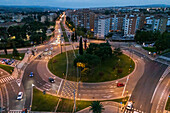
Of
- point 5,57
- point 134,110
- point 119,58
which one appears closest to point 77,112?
point 134,110

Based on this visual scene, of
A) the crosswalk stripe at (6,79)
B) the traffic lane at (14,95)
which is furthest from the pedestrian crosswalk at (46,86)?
the crosswalk stripe at (6,79)

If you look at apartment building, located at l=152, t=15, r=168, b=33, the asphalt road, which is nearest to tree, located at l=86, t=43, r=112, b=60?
the asphalt road

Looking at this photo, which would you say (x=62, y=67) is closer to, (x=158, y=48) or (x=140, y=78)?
(x=140, y=78)

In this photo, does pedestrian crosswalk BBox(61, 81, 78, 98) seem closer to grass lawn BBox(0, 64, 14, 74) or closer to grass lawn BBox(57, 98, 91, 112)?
grass lawn BBox(57, 98, 91, 112)

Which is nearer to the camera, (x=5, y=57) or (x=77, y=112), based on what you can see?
(x=77, y=112)

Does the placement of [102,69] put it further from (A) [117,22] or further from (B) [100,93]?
(A) [117,22]
